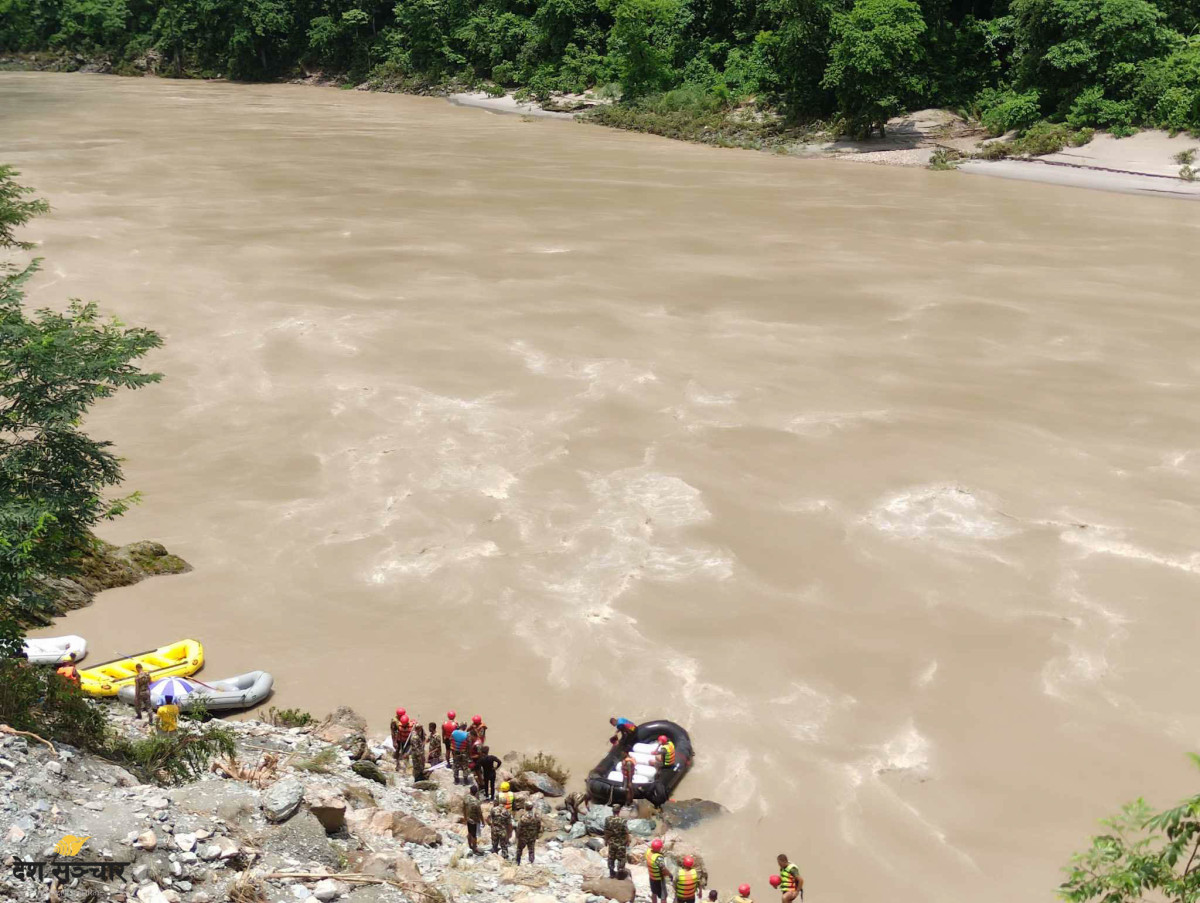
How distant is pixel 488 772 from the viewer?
13.8 metres

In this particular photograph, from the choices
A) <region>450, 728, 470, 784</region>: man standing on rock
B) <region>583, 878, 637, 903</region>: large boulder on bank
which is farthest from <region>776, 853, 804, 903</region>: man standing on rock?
<region>450, 728, 470, 784</region>: man standing on rock

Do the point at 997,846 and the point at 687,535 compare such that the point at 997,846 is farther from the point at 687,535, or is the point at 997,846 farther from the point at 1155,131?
the point at 1155,131

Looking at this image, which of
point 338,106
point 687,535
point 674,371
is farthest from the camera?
point 338,106

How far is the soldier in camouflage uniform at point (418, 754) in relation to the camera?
46.5ft

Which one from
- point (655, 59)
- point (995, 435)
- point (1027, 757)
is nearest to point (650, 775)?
point (1027, 757)

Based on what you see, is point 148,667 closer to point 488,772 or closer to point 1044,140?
point 488,772

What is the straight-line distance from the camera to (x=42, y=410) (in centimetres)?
1330

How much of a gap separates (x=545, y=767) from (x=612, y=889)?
10.0ft

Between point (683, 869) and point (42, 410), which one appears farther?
point (42, 410)

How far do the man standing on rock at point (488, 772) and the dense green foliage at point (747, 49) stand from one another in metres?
45.7

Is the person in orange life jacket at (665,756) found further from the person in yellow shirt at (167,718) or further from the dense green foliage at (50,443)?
the dense green foliage at (50,443)

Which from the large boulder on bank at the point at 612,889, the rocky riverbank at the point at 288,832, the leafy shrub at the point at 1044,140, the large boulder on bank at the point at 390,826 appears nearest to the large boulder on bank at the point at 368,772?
the rocky riverbank at the point at 288,832

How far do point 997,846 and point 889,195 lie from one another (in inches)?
1459

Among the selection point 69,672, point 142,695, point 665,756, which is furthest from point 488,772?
point 69,672
